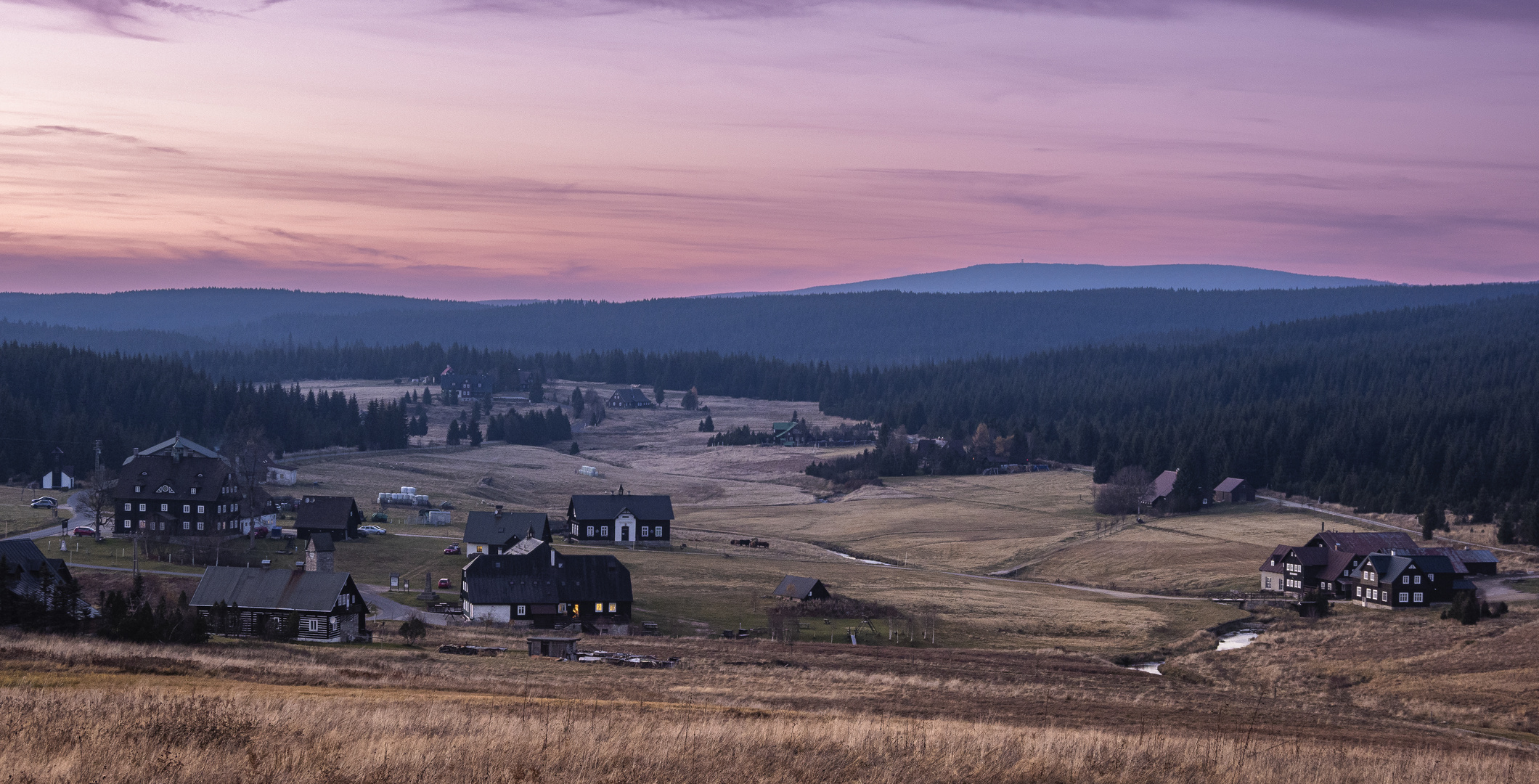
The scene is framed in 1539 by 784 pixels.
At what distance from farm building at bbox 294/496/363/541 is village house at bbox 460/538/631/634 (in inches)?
959

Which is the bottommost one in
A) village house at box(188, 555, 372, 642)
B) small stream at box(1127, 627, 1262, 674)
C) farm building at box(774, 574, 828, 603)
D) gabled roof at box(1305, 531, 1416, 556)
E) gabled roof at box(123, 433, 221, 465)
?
small stream at box(1127, 627, 1262, 674)

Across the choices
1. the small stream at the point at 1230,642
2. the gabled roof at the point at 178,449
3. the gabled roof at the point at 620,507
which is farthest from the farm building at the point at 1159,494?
the gabled roof at the point at 178,449

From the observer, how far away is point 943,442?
18138cm

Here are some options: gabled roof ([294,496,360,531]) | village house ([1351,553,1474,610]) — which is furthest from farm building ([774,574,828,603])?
village house ([1351,553,1474,610])

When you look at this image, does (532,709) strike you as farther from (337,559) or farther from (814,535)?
(814,535)

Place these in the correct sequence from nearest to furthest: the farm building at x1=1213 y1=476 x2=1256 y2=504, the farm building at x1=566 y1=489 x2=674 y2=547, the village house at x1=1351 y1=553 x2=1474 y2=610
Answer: the village house at x1=1351 y1=553 x2=1474 y2=610, the farm building at x1=566 y1=489 x2=674 y2=547, the farm building at x1=1213 y1=476 x2=1256 y2=504

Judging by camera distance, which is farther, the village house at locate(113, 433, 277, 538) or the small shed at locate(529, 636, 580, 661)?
the village house at locate(113, 433, 277, 538)

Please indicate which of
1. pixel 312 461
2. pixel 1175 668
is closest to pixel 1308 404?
pixel 1175 668

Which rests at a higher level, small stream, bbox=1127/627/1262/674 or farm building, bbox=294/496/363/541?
farm building, bbox=294/496/363/541

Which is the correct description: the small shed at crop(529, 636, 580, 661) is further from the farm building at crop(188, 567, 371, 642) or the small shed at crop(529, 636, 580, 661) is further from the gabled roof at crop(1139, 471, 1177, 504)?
the gabled roof at crop(1139, 471, 1177, 504)

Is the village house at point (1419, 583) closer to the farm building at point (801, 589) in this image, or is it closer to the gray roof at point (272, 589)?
the farm building at point (801, 589)

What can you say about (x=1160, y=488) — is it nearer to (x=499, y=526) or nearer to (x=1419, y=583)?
(x=1419, y=583)

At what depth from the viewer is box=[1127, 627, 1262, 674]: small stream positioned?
5703cm

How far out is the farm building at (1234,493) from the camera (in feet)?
418
